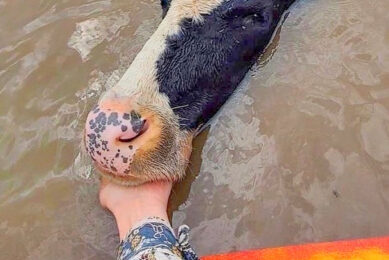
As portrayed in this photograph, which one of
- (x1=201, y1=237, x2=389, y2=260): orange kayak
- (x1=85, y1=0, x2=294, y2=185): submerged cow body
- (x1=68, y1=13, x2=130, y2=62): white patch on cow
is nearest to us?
(x1=201, y1=237, x2=389, y2=260): orange kayak

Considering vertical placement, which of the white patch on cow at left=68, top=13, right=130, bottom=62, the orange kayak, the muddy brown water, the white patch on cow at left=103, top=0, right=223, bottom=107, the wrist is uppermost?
the white patch on cow at left=103, top=0, right=223, bottom=107

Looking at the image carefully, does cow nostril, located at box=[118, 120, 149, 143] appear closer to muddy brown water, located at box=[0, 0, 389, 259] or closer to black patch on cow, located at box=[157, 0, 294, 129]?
black patch on cow, located at box=[157, 0, 294, 129]

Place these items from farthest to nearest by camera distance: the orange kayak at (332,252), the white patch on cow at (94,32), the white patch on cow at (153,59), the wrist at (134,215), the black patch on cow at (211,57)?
1. the white patch on cow at (94,32)
2. the black patch on cow at (211,57)
3. the white patch on cow at (153,59)
4. the wrist at (134,215)
5. the orange kayak at (332,252)

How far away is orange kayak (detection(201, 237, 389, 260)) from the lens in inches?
94.1

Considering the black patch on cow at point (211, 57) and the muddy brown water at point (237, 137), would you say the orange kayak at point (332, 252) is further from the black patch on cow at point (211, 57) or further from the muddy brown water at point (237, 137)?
the black patch on cow at point (211, 57)

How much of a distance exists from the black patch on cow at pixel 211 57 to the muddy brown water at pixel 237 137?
0.10 m

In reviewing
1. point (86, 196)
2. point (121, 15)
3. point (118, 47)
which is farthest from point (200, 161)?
point (121, 15)

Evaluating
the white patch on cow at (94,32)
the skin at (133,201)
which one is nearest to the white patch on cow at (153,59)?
the skin at (133,201)

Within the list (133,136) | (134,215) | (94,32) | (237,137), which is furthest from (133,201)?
Result: (94,32)

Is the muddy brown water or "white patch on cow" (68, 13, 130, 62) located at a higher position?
"white patch on cow" (68, 13, 130, 62)

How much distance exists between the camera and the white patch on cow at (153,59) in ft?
9.46

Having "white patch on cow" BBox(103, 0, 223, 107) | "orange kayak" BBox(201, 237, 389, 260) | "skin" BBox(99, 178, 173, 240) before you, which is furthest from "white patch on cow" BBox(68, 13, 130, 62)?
"orange kayak" BBox(201, 237, 389, 260)

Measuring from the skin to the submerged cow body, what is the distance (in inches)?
1.6

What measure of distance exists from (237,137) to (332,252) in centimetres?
93
